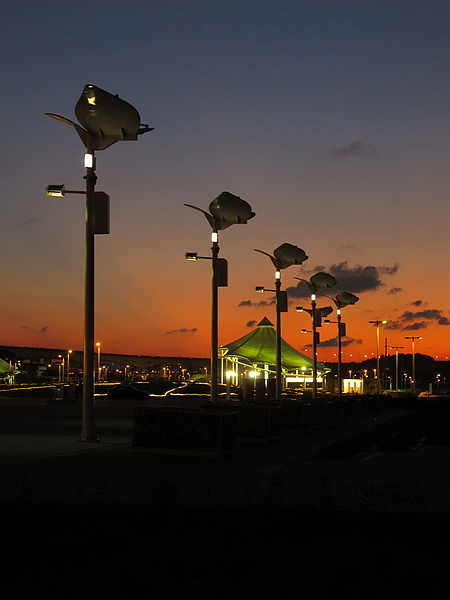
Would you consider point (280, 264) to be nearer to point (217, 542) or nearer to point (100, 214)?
point (100, 214)

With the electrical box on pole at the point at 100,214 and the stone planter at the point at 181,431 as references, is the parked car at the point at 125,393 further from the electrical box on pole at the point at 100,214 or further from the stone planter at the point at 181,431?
the stone planter at the point at 181,431

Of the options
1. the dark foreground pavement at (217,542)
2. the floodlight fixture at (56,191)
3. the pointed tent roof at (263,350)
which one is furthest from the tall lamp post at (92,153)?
the pointed tent roof at (263,350)

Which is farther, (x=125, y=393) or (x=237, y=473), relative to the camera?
(x=125, y=393)

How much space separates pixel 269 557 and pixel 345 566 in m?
0.72

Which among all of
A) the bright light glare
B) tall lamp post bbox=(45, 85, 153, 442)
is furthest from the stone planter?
the bright light glare

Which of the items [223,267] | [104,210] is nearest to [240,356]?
[223,267]

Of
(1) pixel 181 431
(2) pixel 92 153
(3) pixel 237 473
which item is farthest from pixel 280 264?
(3) pixel 237 473

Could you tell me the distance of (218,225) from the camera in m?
30.7

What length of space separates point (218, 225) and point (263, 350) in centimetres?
7082

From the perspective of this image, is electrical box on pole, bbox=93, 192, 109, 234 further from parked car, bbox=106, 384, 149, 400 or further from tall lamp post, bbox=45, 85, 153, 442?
parked car, bbox=106, 384, 149, 400

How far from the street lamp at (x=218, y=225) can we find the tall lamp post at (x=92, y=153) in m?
7.41

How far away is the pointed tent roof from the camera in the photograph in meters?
98.3

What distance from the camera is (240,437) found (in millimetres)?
24453

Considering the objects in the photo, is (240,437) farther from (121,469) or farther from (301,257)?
(301,257)
